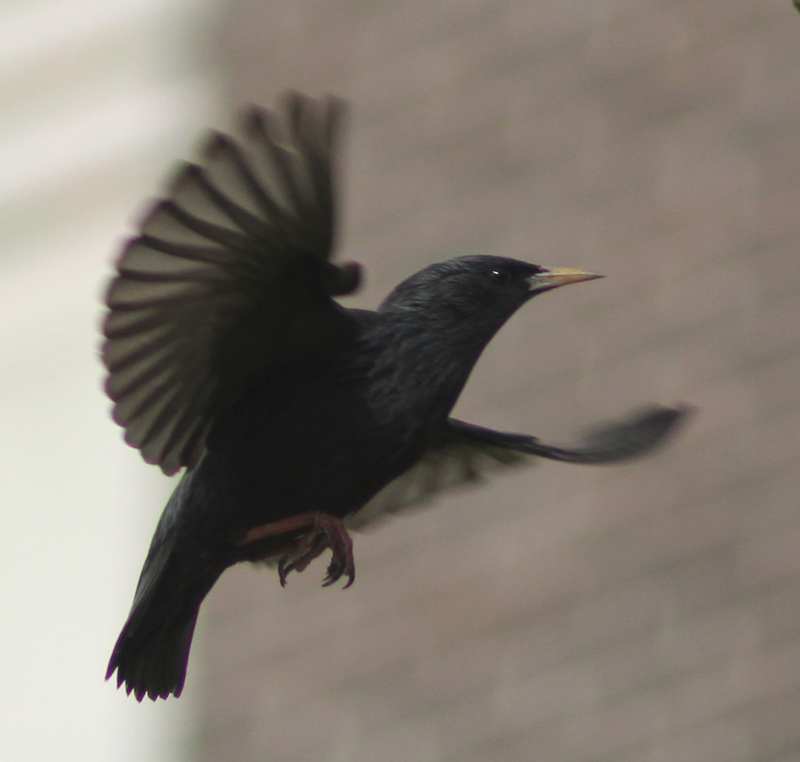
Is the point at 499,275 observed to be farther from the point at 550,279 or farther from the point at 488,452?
the point at 488,452

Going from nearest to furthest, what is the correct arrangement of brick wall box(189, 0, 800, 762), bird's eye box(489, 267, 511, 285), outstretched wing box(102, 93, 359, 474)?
outstretched wing box(102, 93, 359, 474)
bird's eye box(489, 267, 511, 285)
brick wall box(189, 0, 800, 762)

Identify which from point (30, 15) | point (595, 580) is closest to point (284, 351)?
point (595, 580)

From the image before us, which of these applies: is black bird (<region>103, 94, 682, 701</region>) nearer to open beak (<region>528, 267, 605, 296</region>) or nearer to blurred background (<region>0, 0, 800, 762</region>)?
open beak (<region>528, 267, 605, 296</region>)

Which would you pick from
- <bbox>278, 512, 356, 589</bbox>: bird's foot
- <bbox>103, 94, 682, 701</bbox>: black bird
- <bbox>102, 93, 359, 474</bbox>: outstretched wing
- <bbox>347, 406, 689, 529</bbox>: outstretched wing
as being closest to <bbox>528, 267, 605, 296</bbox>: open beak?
<bbox>103, 94, 682, 701</bbox>: black bird

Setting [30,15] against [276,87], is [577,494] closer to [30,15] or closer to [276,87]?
[276,87]

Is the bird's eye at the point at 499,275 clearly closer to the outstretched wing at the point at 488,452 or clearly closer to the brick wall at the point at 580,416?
the outstretched wing at the point at 488,452
